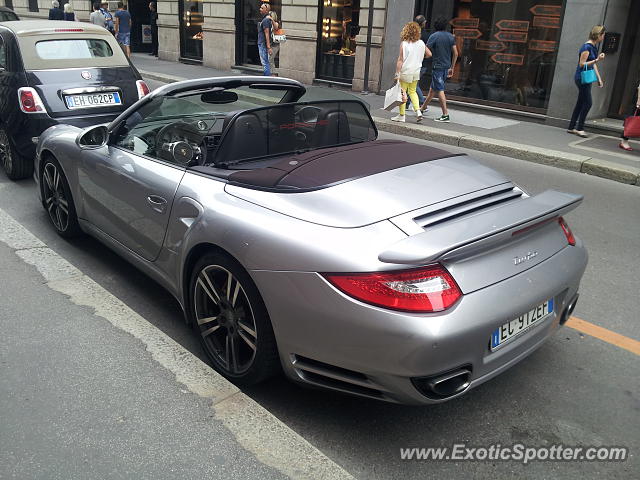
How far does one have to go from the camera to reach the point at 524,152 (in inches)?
368

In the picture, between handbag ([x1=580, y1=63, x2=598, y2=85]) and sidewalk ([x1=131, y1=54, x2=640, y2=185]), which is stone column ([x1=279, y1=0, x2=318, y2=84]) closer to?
sidewalk ([x1=131, y1=54, x2=640, y2=185])

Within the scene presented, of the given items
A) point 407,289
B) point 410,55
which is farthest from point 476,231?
point 410,55

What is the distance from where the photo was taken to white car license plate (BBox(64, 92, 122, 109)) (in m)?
6.82

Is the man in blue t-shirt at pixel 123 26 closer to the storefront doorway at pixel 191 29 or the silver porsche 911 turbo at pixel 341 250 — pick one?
the storefront doorway at pixel 191 29

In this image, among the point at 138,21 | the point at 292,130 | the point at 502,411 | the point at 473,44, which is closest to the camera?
the point at 502,411

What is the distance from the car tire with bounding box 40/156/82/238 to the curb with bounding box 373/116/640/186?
6.87m

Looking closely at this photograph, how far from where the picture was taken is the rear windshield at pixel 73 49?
23.2 ft

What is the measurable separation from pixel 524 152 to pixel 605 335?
19.8 feet

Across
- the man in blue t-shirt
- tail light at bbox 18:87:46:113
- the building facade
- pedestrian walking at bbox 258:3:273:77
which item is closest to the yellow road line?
tail light at bbox 18:87:46:113

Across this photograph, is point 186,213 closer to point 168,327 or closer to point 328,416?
point 168,327

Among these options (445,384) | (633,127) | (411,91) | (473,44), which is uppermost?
(473,44)

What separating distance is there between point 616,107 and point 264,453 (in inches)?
455

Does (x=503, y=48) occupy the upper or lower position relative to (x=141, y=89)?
upper

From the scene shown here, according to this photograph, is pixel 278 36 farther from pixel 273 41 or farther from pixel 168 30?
pixel 168 30
